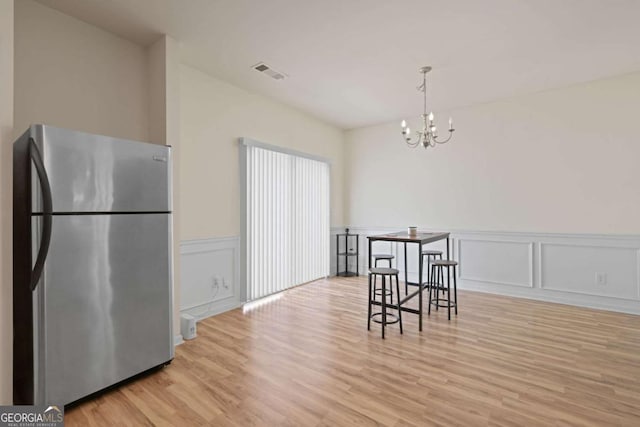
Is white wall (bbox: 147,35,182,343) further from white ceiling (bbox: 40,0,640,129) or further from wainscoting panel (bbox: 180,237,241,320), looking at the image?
wainscoting panel (bbox: 180,237,241,320)

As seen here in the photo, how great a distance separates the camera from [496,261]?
14.8 feet

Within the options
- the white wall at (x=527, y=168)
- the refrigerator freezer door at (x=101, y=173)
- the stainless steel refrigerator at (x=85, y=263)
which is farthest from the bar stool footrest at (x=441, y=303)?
the refrigerator freezer door at (x=101, y=173)

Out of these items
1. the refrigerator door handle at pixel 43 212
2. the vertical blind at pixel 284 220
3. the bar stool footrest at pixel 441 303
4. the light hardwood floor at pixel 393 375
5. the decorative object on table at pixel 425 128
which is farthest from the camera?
the vertical blind at pixel 284 220

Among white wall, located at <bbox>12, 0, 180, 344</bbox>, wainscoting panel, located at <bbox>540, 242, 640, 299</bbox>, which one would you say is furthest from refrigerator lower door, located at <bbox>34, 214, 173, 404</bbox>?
wainscoting panel, located at <bbox>540, 242, 640, 299</bbox>

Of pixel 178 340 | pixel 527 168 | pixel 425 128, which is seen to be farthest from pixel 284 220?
pixel 527 168

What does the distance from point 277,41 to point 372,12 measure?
950 millimetres

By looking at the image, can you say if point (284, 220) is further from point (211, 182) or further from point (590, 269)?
point (590, 269)

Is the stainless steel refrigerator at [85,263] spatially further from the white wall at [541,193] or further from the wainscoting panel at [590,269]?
the wainscoting panel at [590,269]

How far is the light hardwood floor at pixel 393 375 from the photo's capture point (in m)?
1.86

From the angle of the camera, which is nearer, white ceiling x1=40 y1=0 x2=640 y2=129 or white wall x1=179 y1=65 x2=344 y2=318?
white ceiling x1=40 y1=0 x2=640 y2=129

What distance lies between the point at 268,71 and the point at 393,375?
3.39 meters

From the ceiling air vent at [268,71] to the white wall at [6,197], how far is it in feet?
6.55

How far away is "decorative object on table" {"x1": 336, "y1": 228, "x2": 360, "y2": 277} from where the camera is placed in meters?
5.93

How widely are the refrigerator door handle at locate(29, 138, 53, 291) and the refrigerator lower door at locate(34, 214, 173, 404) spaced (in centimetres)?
4
